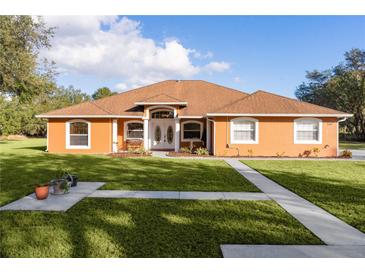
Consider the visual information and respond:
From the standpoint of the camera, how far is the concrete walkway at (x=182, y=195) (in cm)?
729

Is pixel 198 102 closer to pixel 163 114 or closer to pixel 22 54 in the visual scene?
pixel 163 114

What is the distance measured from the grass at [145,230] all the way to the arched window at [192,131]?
14.5 meters

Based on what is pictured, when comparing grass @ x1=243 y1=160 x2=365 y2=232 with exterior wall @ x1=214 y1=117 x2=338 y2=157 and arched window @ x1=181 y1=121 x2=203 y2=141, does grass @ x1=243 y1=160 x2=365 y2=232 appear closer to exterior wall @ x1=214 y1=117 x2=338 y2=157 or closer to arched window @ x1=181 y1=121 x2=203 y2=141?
exterior wall @ x1=214 y1=117 x2=338 y2=157

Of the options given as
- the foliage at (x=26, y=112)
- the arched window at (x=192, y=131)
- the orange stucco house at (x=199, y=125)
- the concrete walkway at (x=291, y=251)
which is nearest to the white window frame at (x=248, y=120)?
the orange stucco house at (x=199, y=125)

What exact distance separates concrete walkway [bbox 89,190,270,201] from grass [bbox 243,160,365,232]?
154 cm

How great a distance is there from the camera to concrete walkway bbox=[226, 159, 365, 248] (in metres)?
4.65

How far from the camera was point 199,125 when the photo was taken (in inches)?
831

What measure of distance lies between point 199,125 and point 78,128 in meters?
9.29

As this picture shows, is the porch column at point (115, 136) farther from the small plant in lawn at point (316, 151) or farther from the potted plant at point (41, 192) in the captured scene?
the small plant in lawn at point (316, 151)

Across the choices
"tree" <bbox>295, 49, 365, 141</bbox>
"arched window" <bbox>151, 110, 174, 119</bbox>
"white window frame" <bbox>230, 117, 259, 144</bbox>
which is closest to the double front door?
"arched window" <bbox>151, 110, 174, 119</bbox>

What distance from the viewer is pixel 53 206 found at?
6.41 metres
